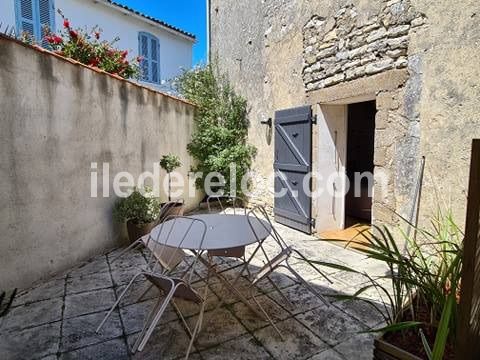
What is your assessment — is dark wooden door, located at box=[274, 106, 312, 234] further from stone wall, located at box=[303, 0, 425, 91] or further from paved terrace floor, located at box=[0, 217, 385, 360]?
paved terrace floor, located at box=[0, 217, 385, 360]

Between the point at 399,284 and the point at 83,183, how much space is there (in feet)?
10.9

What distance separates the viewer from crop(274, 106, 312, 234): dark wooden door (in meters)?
4.51

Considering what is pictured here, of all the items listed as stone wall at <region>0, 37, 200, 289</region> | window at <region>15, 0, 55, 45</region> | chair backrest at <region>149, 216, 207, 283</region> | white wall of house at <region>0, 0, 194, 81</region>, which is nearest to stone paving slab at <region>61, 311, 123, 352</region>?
chair backrest at <region>149, 216, 207, 283</region>

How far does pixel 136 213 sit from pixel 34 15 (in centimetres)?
633

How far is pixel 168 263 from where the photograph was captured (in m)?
2.50

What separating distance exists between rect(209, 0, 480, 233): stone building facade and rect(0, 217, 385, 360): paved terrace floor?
1261 mm

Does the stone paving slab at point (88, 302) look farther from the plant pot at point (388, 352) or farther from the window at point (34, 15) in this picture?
the window at point (34, 15)

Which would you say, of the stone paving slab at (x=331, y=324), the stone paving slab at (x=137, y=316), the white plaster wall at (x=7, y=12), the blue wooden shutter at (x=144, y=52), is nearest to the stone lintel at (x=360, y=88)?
the stone paving slab at (x=331, y=324)

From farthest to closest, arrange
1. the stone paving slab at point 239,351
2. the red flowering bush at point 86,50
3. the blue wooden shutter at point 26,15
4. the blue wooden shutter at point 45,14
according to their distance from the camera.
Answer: the blue wooden shutter at point 45,14, the blue wooden shutter at point 26,15, the red flowering bush at point 86,50, the stone paving slab at point 239,351

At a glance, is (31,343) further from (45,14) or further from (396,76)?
(45,14)

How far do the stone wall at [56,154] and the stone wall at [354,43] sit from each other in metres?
2.56

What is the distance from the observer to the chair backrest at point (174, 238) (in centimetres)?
218

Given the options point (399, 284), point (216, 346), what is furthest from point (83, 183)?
point (399, 284)

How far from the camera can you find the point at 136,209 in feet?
13.0
